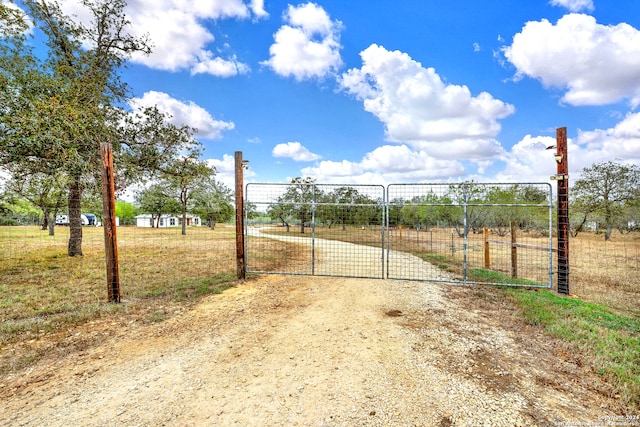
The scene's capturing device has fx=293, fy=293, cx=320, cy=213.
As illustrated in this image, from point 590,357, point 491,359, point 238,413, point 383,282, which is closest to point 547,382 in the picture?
point 491,359

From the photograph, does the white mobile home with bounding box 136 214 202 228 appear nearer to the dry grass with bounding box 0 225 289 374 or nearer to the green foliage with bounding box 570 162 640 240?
the dry grass with bounding box 0 225 289 374

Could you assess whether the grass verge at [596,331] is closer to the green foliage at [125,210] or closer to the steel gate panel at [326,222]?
the steel gate panel at [326,222]

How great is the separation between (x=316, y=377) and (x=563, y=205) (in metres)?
6.39

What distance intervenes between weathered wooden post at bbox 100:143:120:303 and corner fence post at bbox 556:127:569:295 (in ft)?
28.2

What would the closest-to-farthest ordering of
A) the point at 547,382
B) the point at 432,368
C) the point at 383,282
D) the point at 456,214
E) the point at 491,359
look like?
the point at 547,382 → the point at 432,368 → the point at 491,359 → the point at 383,282 → the point at 456,214

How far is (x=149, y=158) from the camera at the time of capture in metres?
11.0

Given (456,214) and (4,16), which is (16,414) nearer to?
(4,16)

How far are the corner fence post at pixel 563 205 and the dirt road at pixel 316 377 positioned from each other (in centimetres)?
248

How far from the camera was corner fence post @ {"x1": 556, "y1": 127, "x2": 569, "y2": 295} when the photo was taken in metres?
6.03

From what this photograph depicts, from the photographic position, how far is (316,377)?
9.49 feet

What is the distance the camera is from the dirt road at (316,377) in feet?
7.79

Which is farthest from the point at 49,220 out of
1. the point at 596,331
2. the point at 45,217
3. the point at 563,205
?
the point at 563,205

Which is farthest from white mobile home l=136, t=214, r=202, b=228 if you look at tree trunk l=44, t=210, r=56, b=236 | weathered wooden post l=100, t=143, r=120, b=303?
weathered wooden post l=100, t=143, r=120, b=303

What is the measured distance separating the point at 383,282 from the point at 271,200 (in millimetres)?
3312
